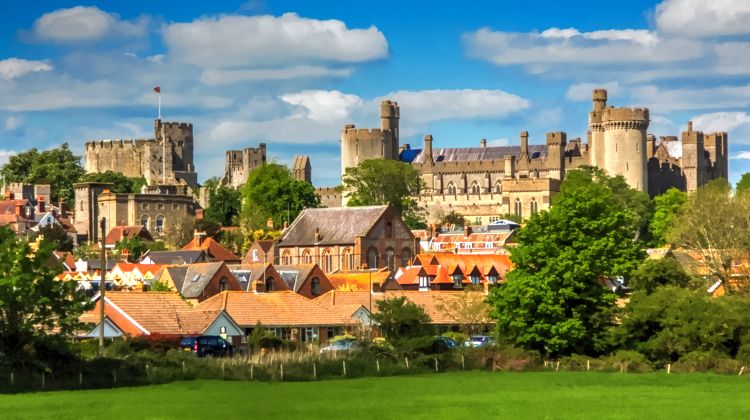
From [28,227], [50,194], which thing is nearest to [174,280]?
[28,227]

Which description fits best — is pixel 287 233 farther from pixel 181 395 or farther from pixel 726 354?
pixel 181 395

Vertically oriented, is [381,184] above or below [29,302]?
above

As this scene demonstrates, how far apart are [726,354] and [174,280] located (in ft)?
116

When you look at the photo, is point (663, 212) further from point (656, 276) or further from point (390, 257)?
point (656, 276)

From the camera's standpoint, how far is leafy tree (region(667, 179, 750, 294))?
9150cm

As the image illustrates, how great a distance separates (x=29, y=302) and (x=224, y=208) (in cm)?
11338

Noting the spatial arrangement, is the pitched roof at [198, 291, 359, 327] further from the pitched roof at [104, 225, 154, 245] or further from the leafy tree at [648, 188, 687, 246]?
the pitched roof at [104, 225, 154, 245]

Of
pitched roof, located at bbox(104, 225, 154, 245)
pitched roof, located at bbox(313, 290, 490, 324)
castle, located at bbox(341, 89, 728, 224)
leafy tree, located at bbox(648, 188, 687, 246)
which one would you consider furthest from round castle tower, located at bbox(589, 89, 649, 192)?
pitched roof, located at bbox(313, 290, 490, 324)

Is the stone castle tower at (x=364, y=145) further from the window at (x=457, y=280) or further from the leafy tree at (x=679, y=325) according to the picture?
the leafy tree at (x=679, y=325)

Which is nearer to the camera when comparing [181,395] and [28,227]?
[181,395]

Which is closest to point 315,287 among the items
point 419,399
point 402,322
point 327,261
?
point 327,261

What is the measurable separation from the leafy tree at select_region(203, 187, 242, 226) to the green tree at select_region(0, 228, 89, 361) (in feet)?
349

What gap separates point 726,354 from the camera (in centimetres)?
6150

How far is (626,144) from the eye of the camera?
174 m
